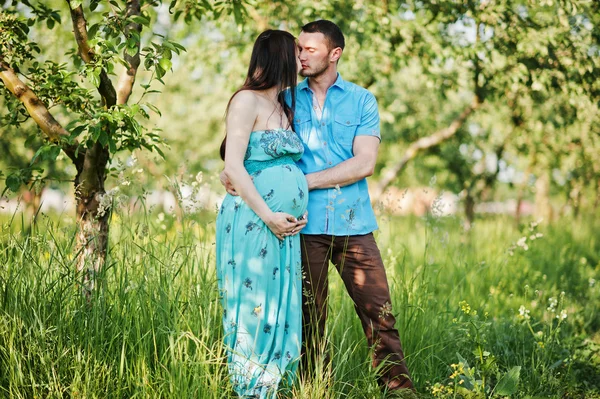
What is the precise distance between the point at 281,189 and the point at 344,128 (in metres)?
0.56

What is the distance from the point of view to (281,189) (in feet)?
10.4

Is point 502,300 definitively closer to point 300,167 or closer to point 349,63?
point 300,167

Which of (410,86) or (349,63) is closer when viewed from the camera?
(349,63)

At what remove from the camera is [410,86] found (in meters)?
11.6

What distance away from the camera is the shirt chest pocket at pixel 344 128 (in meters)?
3.47

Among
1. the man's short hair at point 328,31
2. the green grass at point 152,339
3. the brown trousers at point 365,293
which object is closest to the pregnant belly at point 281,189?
the brown trousers at point 365,293

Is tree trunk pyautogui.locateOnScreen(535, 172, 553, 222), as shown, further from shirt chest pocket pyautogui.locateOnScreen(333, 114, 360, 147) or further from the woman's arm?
the woman's arm

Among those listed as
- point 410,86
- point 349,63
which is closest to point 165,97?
point 410,86

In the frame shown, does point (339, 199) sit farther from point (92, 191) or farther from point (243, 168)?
point (92, 191)

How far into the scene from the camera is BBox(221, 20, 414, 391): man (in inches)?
133

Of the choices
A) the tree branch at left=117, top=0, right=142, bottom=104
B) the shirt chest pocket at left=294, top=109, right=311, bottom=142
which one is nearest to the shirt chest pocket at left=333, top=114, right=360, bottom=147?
the shirt chest pocket at left=294, top=109, right=311, bottom=142

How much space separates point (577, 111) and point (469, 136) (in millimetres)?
4033

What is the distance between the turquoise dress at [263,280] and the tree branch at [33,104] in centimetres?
112

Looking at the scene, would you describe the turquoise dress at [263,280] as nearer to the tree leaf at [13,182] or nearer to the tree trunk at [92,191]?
the tree trunk at [92,191]
